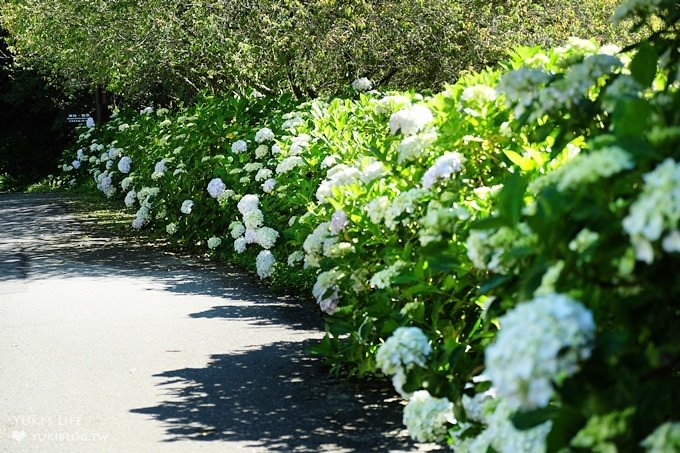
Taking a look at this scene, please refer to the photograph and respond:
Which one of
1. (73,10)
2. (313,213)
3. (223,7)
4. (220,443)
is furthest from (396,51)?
(220,443)

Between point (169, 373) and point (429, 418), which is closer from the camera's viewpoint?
point (429, 418)

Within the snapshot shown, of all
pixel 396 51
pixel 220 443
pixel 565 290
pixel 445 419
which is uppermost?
pixel 396 51

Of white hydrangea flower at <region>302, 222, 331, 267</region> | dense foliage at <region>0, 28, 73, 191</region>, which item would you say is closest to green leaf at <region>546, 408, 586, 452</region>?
white hydrangea flower at <region>302, 222, 331, 267</region>

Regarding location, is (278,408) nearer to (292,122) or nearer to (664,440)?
(664,440)

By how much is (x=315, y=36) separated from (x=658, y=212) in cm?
1120

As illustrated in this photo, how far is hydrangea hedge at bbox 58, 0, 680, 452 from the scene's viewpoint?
204cm

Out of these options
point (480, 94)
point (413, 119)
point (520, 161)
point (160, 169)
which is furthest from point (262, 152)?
point (520, 161)

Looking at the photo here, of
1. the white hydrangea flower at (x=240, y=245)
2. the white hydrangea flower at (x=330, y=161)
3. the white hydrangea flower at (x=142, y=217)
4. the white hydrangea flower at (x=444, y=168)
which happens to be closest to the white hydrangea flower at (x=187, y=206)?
the white hydrangea flower at (x=240, y=245)

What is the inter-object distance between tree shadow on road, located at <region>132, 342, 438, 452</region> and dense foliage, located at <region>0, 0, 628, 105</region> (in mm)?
6925

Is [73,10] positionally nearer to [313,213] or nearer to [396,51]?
[396,51]

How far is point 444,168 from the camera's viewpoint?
16.4ft

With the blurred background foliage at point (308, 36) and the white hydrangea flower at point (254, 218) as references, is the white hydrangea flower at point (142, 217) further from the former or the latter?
the white hydrangea flower at point (254, 218)

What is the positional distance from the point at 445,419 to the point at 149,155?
1206 cm

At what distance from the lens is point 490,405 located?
313 cm
